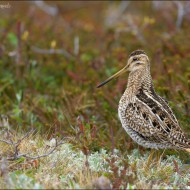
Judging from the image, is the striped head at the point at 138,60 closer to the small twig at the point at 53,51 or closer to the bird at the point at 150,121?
the bird at the point at 150,121

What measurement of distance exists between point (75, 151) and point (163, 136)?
2.86 ft

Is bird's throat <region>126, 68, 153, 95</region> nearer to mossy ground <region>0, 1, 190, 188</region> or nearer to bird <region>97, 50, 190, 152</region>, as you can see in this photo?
bird <region>97, 50, 190, 152</region>

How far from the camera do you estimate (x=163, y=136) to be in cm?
475

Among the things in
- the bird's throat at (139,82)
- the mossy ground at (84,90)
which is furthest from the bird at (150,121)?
the mossy ground at (84,90)

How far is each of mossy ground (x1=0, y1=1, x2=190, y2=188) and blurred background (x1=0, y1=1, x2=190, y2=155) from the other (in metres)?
0.02

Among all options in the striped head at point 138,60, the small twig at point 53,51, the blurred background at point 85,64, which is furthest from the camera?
the small twig at point 53,51

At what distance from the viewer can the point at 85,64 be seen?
8562 millimetres

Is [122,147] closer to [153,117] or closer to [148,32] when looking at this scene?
[153,117]

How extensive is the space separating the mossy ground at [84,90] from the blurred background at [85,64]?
0.05 feet

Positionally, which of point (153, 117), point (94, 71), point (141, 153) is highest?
point (94, 71)

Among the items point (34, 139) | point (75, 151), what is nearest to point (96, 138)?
point (75, 151)

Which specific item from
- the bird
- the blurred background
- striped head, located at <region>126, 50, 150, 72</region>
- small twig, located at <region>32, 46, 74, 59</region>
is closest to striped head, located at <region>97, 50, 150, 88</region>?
striped head, located at <region>126, 50, 150, 72</region>

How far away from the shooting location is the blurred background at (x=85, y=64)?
5.98m

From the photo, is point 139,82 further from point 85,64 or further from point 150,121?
point 85,64
